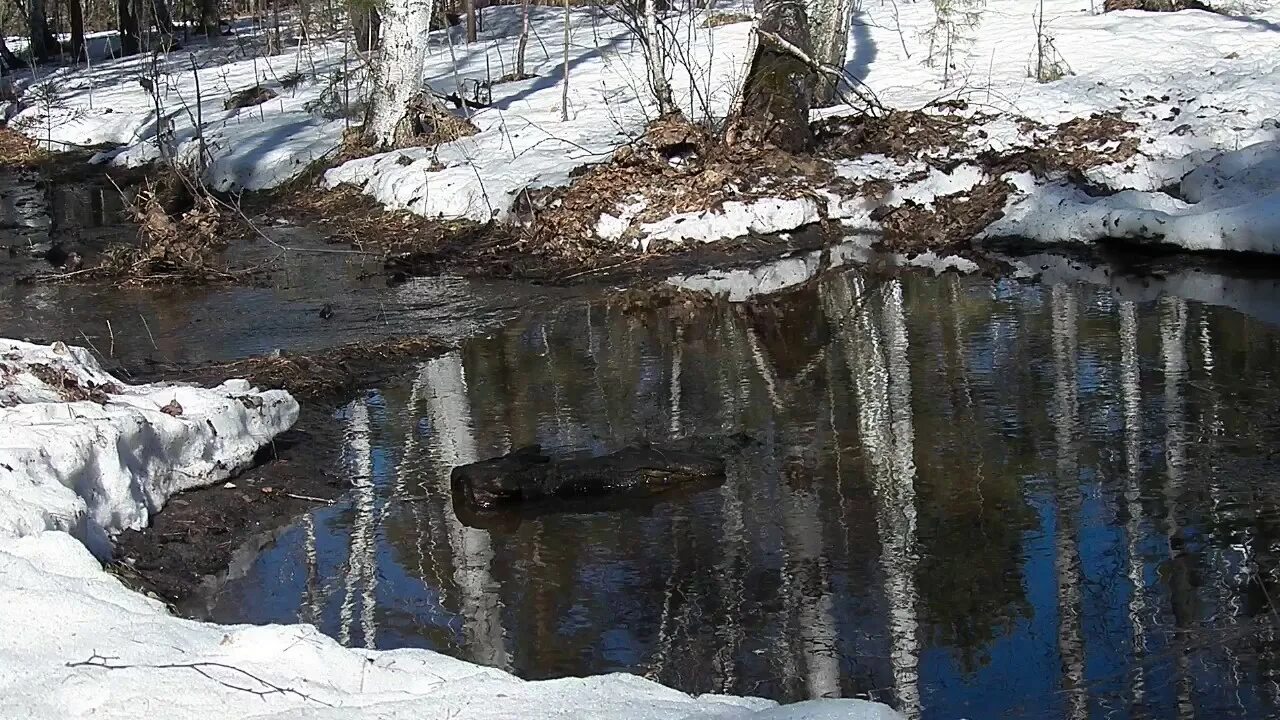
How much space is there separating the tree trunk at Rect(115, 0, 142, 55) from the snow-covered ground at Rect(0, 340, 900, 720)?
31.8 metres

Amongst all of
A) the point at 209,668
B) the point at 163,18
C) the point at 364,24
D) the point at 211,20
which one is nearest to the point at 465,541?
the point at 209,668

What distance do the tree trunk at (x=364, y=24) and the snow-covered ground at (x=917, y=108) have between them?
682mm

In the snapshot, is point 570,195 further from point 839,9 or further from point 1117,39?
point 1117,39

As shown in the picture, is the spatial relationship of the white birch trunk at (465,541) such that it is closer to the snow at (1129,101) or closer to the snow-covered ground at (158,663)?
the snow-covered ground at (158,663)

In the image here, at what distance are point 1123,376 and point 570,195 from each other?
7077mm

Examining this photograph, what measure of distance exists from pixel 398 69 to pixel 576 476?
39.2 feet

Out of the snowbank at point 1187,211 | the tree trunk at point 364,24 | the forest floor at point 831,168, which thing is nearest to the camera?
the snowbank at point 1187,211

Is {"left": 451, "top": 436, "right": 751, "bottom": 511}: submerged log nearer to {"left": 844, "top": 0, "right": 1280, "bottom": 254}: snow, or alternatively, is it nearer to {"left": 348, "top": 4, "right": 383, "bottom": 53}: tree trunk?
{"left": 844, "top": 0, "right": 1280, "bottom": 254}: snow

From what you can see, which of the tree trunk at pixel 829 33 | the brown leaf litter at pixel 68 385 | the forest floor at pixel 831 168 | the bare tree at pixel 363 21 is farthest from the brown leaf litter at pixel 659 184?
the brown leaf litter at pixel 68 385

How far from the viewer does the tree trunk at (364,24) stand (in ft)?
68.8

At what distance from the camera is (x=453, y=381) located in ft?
30.7

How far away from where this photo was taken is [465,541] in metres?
6.39

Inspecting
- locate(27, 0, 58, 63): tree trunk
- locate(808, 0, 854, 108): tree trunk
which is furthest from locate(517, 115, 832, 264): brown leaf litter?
locate(27, 0, 58, 63): tree trunk

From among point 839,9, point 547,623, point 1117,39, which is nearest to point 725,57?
point 839,9
